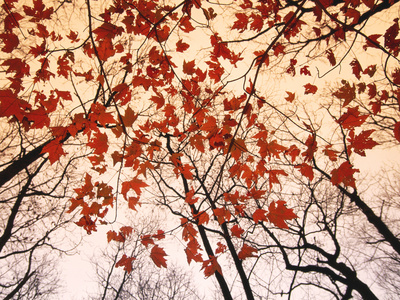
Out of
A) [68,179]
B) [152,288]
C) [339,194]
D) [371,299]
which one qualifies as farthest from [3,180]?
[152,288]

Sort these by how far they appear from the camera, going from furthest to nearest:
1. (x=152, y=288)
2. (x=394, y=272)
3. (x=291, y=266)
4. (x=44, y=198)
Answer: (x=152, y=288) < (x=394, y=272) < (x=44, y=198) < (x=291, y=266)

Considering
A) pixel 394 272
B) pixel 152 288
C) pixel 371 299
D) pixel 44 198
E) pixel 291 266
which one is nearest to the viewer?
pixel 371 299

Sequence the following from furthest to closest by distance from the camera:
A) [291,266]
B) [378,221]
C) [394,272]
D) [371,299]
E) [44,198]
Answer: [394,272] < [44,198] < [378,221] < [291,266] < [371,299]

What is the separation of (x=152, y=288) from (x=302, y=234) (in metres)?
16.8

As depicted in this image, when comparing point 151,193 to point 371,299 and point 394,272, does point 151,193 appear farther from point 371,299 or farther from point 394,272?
point 394,272

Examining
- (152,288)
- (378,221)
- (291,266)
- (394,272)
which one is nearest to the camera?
(291,266)

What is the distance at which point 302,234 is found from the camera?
18.3 feet

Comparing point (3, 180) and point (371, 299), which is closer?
point (3, 180)

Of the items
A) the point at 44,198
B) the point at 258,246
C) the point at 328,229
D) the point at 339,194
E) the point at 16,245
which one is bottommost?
the point at 16,245

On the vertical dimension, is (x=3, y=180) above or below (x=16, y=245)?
above

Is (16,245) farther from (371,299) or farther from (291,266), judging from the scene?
(371,299)

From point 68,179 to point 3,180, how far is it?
122 inches

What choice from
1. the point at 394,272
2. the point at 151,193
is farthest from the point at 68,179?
the point at 394,272

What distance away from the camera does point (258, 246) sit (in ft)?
18.6
